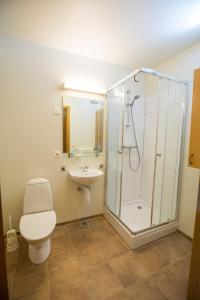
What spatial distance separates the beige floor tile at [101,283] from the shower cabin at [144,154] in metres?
0.45

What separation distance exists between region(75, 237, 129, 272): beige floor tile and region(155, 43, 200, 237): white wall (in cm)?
97

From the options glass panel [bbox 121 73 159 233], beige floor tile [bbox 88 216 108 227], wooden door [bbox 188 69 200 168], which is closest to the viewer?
wooden door [bbox 188 69 200 168]

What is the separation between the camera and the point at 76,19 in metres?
1.50

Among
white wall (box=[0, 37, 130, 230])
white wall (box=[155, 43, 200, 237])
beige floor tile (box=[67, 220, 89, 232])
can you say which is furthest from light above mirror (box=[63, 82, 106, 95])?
beige floor tile (box=[67, 220, 89, 232])

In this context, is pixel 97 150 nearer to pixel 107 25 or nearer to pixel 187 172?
pixel 187 172

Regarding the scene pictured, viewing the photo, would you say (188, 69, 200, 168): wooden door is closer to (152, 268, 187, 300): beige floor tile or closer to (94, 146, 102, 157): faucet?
(152, 268, 187, 300): beige floor tile

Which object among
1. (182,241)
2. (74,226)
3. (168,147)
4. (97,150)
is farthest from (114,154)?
(182,241)

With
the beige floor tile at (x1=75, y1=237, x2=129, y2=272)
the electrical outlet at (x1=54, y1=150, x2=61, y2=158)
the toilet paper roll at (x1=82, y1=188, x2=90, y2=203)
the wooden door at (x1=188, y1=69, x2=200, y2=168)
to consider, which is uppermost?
the wooden door at (x1=188, y1=69, x2=200, y2=168)

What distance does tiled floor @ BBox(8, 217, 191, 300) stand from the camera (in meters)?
1.30

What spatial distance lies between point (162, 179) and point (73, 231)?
5.34 ft

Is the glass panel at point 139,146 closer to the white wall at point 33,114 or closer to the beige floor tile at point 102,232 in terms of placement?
the beige floor tile at point 102,232

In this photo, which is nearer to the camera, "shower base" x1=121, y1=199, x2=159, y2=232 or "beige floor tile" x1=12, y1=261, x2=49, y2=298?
"beige floor tile" x1=12, y1=261, x2=49, y2=298

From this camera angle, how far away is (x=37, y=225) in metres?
1.58

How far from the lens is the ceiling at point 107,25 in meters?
1.34
